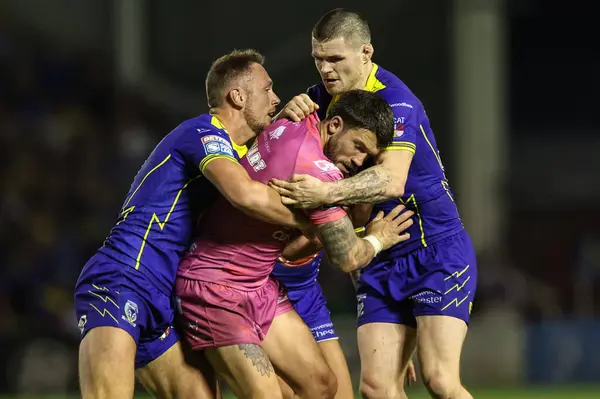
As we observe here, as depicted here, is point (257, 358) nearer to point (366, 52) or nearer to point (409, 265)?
point (409, 265)

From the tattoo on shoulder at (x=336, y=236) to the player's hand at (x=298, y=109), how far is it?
25.7 inches

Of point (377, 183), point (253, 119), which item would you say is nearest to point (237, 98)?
Result: point (253, 119)

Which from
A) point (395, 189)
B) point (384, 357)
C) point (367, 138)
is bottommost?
point (384, 357)

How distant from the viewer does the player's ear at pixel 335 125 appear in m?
6.58

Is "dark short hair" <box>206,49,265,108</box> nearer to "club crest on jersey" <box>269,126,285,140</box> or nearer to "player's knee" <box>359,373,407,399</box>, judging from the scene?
"club crest on jersey" <box>269,126,285,140</box>

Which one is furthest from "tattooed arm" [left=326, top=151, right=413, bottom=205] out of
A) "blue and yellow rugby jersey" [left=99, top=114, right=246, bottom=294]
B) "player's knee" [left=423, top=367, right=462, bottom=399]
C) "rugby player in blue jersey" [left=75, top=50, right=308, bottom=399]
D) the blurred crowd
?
the blurred crowd

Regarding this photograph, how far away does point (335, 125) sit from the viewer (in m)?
6.60

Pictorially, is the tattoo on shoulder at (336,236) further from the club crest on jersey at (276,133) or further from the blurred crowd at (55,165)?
the blurred crowd at (55,165)

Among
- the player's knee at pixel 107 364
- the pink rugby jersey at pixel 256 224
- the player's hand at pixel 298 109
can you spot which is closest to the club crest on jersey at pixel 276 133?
the pink rugby jersey at pixel 256 224

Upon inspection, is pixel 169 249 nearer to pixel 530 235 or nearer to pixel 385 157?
pixel 385 157

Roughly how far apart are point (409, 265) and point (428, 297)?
0.25 meters

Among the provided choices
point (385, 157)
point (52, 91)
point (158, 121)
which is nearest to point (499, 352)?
point (158, 121)

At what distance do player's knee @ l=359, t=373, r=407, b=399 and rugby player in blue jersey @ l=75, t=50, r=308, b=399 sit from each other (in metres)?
1.05

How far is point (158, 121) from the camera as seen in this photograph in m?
17.0
